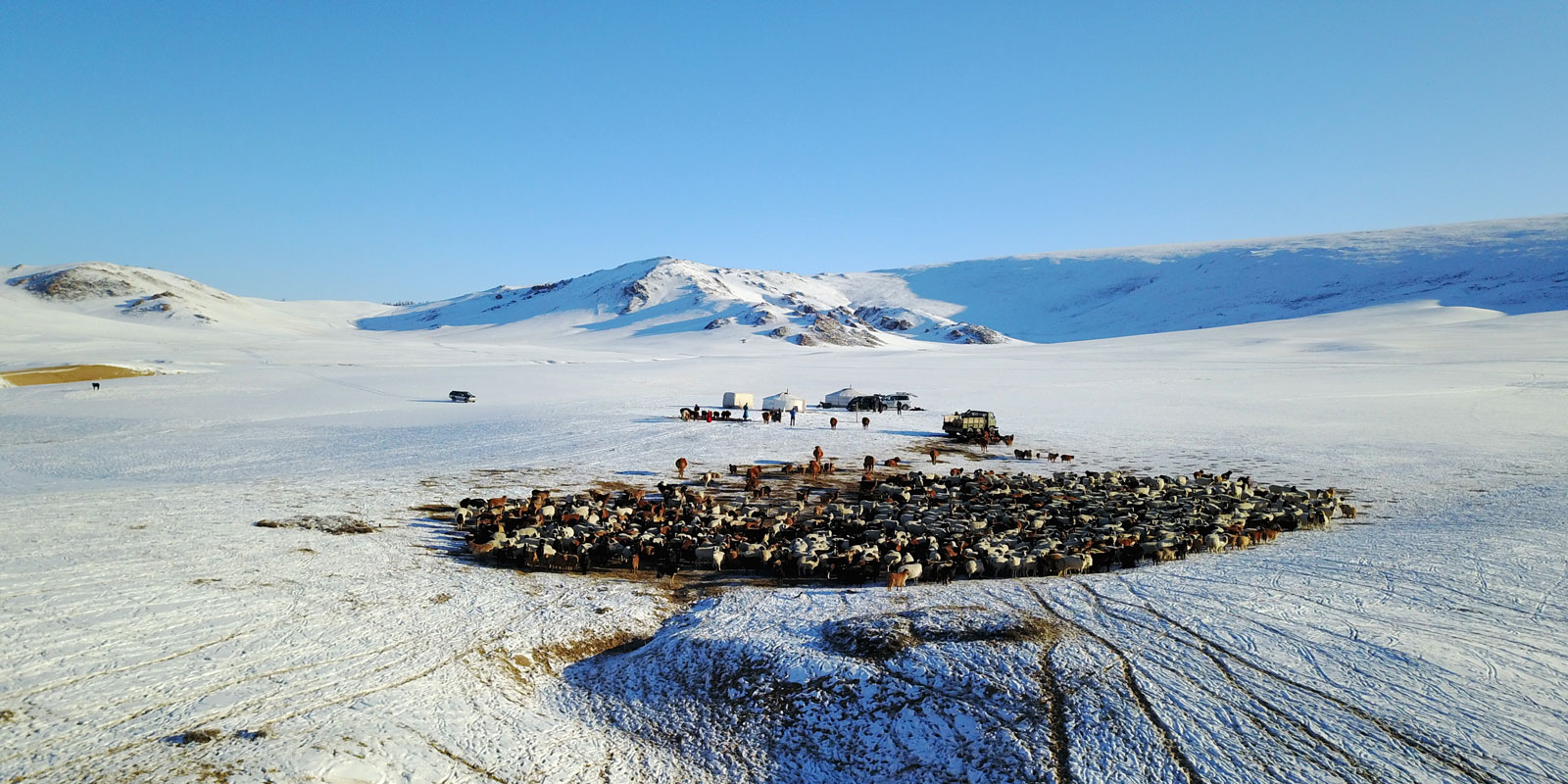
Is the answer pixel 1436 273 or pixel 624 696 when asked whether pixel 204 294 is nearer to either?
pixel 624 696

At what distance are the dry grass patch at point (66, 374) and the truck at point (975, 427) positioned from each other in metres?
48.3

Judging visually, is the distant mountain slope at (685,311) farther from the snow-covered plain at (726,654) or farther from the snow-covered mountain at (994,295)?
the snow-covered plain at (726,654)

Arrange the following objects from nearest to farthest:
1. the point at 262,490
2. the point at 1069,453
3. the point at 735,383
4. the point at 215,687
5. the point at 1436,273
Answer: the point at 215,687, the point at 262,490, the point at 1069,453, the point at 735,383, the point at 1436,273

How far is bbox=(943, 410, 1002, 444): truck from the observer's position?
1128 inches

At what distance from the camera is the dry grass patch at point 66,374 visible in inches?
1786

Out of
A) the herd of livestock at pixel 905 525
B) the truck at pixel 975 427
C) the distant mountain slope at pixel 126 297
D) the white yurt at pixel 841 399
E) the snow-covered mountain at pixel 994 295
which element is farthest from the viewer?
the snow-covered mountain at pixel 994 295

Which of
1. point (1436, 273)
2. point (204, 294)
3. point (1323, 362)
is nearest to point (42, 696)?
point (1323, 362)

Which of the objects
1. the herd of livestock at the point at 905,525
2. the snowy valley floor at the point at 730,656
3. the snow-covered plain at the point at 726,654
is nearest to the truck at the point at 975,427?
the herd of livestock at the point at 905,525

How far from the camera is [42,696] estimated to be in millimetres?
7059

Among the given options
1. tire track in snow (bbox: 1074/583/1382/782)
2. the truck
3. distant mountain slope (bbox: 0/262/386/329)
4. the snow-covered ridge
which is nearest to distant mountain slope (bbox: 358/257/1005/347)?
distant mountain slope (bbox: 0/262/386/329)

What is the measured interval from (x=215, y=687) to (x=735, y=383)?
46.8 meters

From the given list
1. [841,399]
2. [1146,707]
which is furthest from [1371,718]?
[841,399]

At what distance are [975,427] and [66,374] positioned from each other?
172 ft

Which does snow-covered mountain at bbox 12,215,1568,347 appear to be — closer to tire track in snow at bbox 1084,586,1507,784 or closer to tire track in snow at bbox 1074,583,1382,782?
tire track in snow at bbox 1084,586,1507,784
